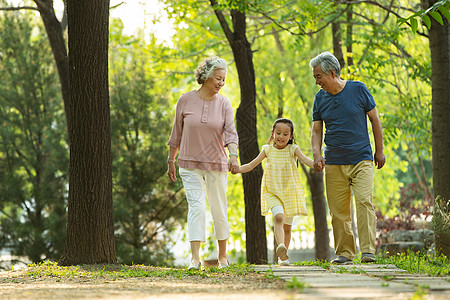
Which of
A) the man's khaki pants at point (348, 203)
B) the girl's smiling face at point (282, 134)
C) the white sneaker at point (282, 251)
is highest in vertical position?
the girl's smiling face at point (282, 134)

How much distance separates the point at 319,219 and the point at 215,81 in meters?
10.9

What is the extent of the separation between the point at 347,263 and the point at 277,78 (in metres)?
11.6

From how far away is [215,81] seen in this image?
674cm

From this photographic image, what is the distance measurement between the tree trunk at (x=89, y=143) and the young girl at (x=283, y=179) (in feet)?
6.10

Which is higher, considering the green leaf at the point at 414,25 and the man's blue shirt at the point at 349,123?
the green leaf at the point at 414,25

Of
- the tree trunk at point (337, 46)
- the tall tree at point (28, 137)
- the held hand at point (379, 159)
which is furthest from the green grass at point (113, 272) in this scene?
the tree trunk at point (337, 46)

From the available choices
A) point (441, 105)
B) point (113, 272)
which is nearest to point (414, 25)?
point (441, 105)

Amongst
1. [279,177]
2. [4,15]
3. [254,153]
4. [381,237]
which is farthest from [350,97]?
[4,15]

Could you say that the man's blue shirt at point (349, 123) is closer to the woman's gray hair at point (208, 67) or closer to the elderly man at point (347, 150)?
the elderly man at point (347, 150)

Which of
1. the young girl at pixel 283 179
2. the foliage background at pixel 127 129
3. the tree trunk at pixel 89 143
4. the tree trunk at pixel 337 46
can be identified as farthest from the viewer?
the foliage background at pixel 127 129

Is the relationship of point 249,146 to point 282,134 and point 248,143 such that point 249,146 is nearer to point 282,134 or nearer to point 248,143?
point 248,143

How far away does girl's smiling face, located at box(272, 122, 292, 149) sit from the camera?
717 centimetres

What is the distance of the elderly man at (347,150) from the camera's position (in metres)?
6.72

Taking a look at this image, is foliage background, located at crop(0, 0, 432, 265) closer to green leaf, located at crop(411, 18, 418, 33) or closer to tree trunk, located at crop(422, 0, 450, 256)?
tree trunk, located at crop(422, 0, 450, 256)
